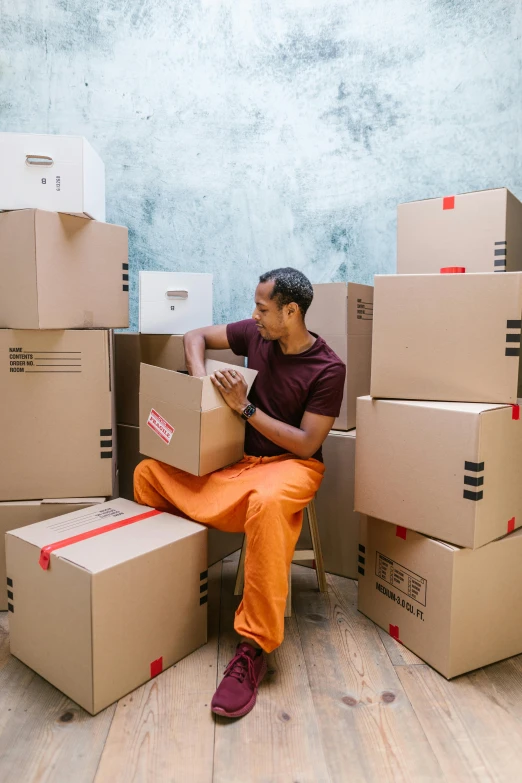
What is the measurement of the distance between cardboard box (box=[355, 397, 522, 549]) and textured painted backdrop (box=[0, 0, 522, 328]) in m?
1.05

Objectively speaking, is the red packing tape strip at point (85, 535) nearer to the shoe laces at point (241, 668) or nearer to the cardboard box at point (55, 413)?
the cardboard box at point (55, 413)

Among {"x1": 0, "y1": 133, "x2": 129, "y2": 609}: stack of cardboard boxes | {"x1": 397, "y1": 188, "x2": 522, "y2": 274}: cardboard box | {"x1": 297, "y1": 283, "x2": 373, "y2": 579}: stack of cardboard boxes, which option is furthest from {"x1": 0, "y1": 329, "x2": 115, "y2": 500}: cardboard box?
{"x1": 397, "y1": 188, "x2": 522, "y2": 274}: cardboard box

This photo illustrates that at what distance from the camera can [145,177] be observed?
7.89 ft

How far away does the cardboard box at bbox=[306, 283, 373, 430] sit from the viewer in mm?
1995

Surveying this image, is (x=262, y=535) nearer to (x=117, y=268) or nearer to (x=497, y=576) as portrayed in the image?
(x=497, y=576)

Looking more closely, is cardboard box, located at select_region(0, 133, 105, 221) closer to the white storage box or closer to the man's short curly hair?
the white storage box

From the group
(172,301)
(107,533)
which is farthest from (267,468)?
(172,301)

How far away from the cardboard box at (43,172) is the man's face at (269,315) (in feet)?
1.90

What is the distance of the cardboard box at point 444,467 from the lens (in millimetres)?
1420

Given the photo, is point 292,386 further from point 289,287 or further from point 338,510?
point 338,510

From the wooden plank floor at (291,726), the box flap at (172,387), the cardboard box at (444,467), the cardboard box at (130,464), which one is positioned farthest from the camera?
the cardboard box at (130,464)

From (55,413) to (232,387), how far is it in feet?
1.88

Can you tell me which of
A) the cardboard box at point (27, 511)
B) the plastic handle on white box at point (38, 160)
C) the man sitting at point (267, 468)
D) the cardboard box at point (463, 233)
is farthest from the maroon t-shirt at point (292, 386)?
the plastic handle on white box at point (38, 160)

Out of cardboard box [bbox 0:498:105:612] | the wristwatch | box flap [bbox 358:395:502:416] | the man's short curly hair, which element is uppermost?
the man's short curly hair
